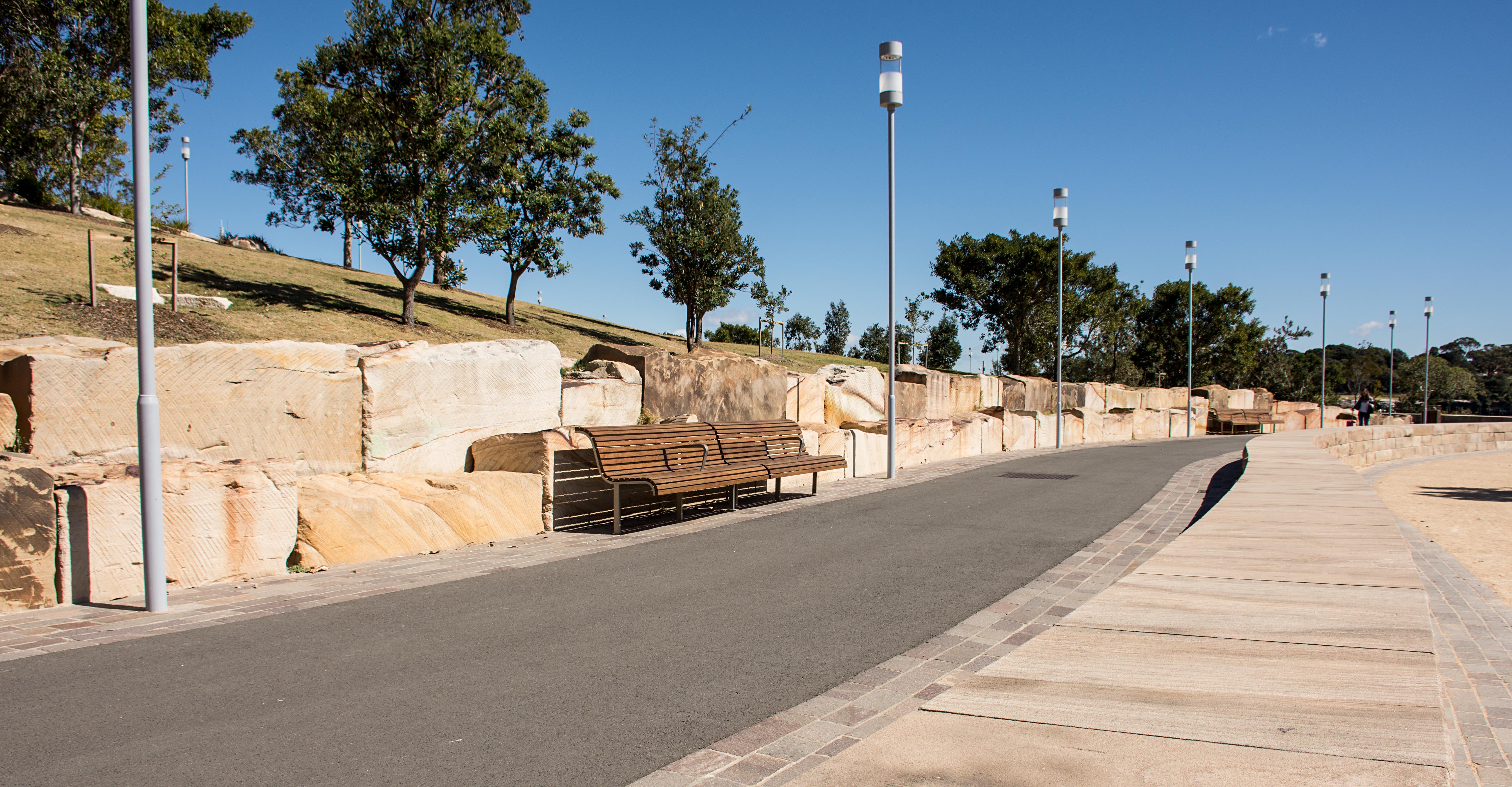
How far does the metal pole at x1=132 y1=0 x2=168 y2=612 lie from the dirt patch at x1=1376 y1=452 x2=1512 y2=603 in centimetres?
978

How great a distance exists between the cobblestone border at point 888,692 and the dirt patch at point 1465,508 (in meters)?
3.73

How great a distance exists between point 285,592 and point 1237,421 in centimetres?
3705

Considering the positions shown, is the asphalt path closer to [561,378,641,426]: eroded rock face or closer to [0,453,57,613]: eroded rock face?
[0,453,57,613]: eroded rock face

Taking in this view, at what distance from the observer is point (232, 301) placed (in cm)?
1997

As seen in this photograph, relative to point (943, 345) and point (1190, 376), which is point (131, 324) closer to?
point (1190, 376)

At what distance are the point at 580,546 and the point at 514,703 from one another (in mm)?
3947

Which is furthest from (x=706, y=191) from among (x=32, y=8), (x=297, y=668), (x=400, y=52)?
(x=297, y=668)

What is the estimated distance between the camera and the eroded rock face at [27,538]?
4.74 m

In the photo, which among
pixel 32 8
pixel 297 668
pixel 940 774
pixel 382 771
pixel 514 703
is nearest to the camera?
pixel 940 774

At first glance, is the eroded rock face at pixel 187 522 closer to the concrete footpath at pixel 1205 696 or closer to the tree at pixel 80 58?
the concrete footpath at pixel 1205 696

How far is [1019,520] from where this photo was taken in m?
9.07

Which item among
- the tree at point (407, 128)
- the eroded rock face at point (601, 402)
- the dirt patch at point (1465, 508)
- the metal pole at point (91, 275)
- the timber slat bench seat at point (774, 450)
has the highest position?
the tree at point (407, 128)

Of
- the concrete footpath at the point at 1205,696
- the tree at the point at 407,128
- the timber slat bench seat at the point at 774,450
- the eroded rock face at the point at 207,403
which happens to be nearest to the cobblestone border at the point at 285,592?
the timber slat bench seat at the point at 774,450

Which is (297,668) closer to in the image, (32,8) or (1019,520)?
(1019,520)
